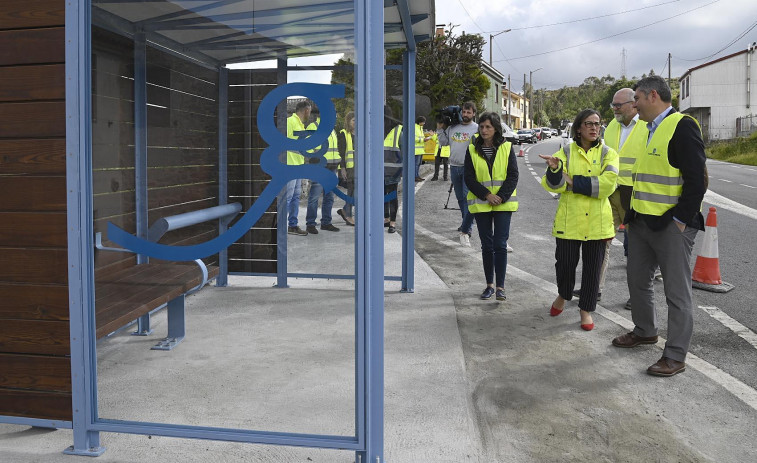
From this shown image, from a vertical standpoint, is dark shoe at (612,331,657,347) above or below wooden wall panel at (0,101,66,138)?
below

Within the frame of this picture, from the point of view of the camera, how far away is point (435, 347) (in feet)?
16.6

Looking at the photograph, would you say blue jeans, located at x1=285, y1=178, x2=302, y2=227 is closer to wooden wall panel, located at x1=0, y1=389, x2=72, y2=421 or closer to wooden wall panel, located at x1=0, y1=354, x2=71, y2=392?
wooden wall panel, located at x1=0, y1=354, x2=71, y2=392

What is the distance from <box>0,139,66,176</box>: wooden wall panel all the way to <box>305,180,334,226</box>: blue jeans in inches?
44.7

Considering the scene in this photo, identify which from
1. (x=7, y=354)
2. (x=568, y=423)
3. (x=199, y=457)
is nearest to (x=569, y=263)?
(x=568, y=423)

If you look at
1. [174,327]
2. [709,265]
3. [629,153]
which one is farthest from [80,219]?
[709,265]

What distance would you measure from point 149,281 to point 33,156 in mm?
871

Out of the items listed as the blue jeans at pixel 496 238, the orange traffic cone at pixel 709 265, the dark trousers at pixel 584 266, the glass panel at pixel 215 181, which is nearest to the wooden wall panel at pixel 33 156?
the glass panel at pixel 215 181

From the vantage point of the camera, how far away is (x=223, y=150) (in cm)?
370

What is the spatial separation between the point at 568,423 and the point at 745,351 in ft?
7.02

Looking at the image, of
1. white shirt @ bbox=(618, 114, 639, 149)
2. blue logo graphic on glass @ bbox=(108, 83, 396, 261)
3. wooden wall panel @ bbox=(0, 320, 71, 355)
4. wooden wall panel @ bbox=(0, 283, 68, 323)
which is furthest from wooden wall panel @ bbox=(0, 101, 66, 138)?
white shirt @ bbox=(618, 114, 639, 149)

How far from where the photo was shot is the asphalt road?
5.30 m

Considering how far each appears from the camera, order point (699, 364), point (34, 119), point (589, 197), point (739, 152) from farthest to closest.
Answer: point (739, 152) < point (589, 197) < point (699, 364) < point (34, 119)

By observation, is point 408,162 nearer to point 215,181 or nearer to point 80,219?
point 215,181

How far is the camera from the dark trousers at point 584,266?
556 cm
